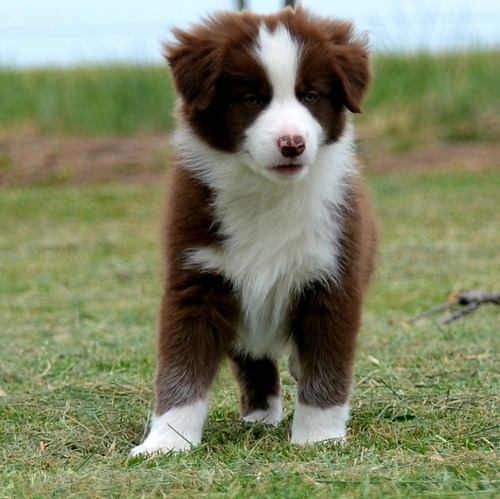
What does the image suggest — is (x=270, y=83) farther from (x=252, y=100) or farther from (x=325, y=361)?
(x=325, y=361)

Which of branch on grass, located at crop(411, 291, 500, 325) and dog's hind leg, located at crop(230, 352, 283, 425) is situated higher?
dog's hind leg, located at crop(230, 352, 283, 425)

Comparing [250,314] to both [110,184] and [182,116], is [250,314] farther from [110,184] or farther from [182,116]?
[110,184]

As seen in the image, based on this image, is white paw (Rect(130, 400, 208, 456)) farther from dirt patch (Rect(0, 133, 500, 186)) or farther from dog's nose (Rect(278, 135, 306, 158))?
dirt patch (Rect(0, 133, 500, 186))

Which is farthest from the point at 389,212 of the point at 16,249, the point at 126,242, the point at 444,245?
the point at 16,249

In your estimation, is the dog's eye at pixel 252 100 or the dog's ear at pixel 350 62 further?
the dog's ear at pixel 350 62

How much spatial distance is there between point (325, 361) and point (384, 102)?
12793mm

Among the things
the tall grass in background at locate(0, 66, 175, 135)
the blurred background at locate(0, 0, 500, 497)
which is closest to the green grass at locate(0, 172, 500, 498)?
the blurred background at locate(0, 0, 500, 497)

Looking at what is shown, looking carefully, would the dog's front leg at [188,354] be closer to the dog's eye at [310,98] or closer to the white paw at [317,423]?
the white paw at [317,423]

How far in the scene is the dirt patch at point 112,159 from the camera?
605 inches

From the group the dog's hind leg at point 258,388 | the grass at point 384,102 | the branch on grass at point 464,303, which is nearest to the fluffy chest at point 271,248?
the dog's hind leg at point 258,388

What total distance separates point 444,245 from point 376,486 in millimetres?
7272

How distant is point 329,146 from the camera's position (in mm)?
4691

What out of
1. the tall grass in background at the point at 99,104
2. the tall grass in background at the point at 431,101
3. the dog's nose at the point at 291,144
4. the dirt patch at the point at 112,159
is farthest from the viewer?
the tall grass in background at the point at 99,104

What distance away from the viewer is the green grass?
3.82m
